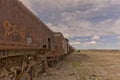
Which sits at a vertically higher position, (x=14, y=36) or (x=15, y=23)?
(x=15, y=23)

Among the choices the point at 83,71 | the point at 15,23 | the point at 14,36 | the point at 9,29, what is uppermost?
the point at 15,23

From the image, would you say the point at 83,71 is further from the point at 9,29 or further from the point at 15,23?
the point at 9,29

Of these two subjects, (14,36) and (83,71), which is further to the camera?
(83,71)

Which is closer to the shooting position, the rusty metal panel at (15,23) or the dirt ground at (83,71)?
the rusty metal panel at (15,23)

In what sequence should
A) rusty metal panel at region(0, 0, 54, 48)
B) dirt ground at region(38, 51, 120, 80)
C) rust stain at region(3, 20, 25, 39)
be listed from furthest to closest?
dirt ground at region(38, 51, 120, 80)
rust stain at region(3, 20, 25, 39)
rusty metal panel at region(0, 0, 54, 48)

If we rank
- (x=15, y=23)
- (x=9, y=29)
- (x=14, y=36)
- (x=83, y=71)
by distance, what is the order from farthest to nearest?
(x=83, y=71), (x=15, y=23), (x=14, y=36), (x=9, y=29)

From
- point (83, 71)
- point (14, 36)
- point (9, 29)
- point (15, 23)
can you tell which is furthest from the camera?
point (83, 71)

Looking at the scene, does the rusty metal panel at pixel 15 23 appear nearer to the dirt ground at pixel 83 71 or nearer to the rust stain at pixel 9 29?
the rust stain at pixel 9 29

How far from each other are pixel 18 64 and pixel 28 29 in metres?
1.69

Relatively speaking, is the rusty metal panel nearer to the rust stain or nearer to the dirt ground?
the rust stain

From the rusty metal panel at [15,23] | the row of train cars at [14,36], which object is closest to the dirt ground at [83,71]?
the row of train cars at [14,36]

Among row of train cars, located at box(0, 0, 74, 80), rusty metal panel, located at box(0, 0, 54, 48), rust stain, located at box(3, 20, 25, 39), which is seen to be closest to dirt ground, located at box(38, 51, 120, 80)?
row of train cars, located at box(0, 0, 74, 80)

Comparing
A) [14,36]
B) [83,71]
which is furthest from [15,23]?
[83,71]

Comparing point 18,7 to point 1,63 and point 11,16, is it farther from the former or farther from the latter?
point 1,63
